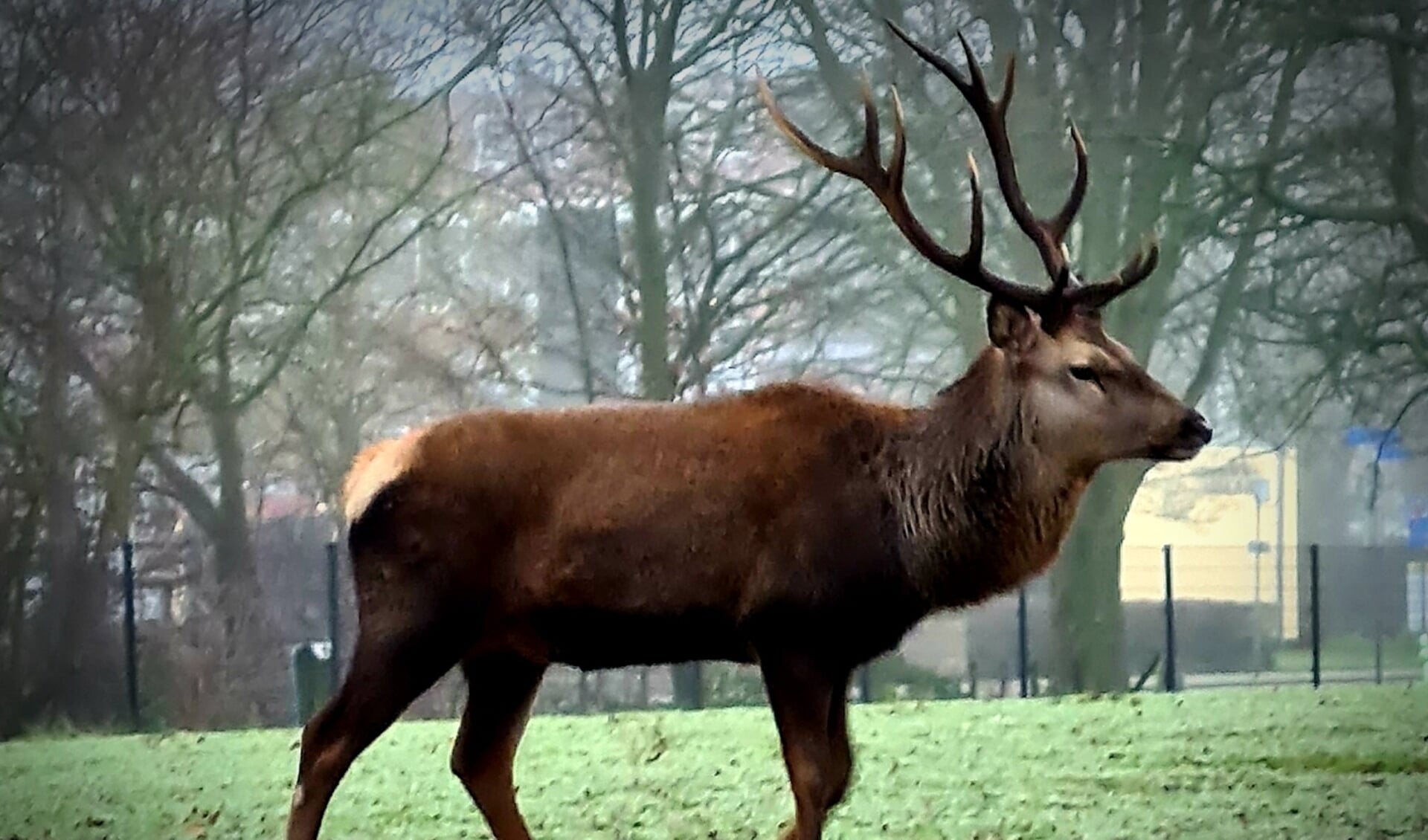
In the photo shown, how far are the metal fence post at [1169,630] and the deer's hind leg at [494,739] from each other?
114 inches

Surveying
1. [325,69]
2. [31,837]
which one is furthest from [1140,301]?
[31,837]

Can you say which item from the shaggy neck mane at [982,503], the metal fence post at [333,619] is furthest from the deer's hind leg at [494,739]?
the metal fence post at [333,619]

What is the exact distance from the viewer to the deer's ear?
3029 mm

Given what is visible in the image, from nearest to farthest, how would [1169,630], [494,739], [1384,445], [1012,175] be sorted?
[494,739] → [1012,175] → [1169,630] → [1384,445]

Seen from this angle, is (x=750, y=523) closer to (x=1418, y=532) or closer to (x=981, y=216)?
(x=981, y=216)

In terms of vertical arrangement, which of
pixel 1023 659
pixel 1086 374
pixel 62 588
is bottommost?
pixel 1023 659

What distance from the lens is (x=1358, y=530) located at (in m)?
5.88

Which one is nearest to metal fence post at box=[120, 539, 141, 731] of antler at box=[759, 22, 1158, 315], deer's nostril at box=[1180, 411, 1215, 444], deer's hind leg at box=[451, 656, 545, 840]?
deer's hind leg at box=[451, 656, 545, 840]

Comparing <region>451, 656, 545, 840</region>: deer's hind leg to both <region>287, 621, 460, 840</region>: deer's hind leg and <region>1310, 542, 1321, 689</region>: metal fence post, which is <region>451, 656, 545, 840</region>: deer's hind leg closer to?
<region>287, 621, 460, 840</region>: deer's hind leg

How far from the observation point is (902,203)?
3.23m

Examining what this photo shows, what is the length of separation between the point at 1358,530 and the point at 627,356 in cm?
262

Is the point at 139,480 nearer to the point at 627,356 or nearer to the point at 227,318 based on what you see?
the point at 227,318

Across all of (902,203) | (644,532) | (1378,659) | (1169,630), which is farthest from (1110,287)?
(1378,659)

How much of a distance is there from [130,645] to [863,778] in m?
2.20
